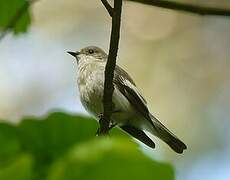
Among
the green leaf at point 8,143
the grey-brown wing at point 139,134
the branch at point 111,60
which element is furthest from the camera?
the grey-brown wing at point 139,134

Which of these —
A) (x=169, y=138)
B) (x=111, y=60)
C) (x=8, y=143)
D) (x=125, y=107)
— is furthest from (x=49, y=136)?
(x=169, y=138)

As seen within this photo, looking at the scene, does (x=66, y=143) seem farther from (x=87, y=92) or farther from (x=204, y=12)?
(x=87, y=92)

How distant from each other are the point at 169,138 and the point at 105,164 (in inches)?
165

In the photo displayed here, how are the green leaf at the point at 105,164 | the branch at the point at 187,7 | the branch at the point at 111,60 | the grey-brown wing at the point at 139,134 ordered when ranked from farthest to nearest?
1. the grey-brown wing at the point at 139,134
2. the branch at the point at 111,60
3. the branch at the point at 187,7
4. the green leaf at the point at 105,164

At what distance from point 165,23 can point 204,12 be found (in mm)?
10597

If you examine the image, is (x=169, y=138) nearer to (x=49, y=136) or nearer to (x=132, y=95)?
(x=132, y=95)

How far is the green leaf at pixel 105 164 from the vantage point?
58cm

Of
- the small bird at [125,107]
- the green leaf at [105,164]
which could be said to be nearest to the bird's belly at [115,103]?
the small bird at [125,107]

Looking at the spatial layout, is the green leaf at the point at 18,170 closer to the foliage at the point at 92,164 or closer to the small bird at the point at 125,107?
the foliage at the point at 92,164

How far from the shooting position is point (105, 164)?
59 cm

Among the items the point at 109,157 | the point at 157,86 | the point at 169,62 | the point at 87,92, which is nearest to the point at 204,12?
the point at 109,157

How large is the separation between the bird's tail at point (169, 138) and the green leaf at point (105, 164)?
3996 millimetres

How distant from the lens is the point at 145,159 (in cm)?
60

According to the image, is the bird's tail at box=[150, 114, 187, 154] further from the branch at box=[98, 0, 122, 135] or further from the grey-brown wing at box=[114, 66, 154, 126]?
the branch at box=[98, 0, 122, 135]
